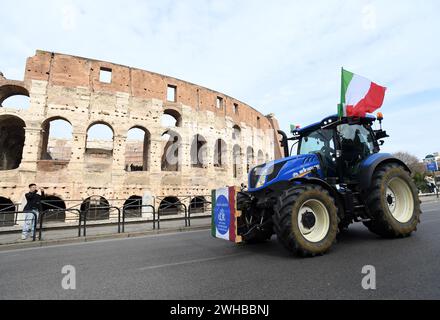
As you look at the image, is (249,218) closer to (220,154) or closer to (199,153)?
(199,153)

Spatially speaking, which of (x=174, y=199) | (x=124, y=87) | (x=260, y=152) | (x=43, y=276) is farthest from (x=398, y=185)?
(x=260, y=152)

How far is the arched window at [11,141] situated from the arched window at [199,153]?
42.4 feet

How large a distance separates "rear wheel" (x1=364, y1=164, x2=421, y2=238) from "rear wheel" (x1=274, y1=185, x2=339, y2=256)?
1.25m

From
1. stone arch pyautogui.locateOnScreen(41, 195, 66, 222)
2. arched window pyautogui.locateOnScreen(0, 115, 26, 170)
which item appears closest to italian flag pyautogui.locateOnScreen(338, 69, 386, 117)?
stone arch pyautogui.locateOnScreen(41, 195, 66, 222)

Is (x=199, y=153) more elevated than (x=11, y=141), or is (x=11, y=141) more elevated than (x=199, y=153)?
(x=11, y=141)

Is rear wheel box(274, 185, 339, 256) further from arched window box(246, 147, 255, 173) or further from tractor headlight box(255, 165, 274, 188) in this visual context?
arched window box(246, 147, 255, 173)

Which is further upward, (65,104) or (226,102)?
(226,102)

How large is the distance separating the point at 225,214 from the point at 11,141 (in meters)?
23.8

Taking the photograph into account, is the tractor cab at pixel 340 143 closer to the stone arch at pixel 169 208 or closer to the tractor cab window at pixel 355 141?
the tractor cab window at pixel 355 141

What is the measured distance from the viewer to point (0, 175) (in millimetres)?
14594

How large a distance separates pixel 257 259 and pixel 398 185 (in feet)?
13.1

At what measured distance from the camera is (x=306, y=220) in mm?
4410

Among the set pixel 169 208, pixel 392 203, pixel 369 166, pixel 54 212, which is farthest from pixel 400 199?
pixel 169 208

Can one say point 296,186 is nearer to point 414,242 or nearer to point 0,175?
point 414,242
